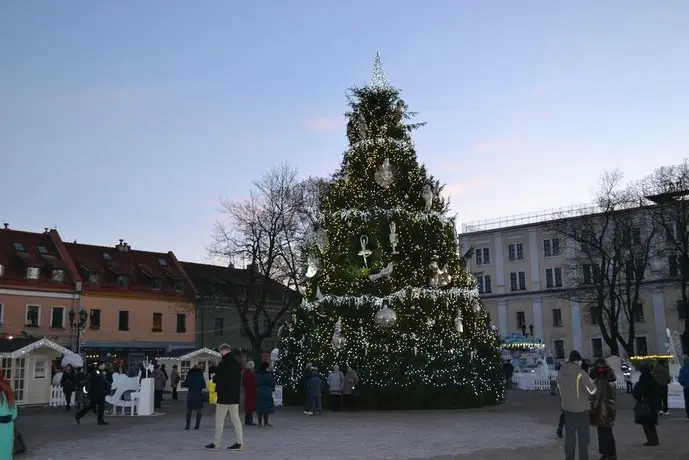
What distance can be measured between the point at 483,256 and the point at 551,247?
7.15 m

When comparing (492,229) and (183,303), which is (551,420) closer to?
(183,303)

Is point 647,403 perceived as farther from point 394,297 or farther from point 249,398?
point 394,297

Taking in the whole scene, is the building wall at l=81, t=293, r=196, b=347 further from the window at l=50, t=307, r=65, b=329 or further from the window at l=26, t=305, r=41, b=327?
the window at l=26, t=305, r=41, b=327

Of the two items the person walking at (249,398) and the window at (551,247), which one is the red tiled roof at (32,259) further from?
the window at (551,247)

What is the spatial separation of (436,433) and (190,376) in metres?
6.38

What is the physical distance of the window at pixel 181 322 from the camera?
58.6m

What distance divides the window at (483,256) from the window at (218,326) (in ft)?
89.0

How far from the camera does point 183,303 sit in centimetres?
5912

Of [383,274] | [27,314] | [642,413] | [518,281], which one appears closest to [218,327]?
[27,314]

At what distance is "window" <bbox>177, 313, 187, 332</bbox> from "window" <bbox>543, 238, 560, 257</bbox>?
33951 millimetres

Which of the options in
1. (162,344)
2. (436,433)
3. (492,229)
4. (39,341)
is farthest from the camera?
(492,229)

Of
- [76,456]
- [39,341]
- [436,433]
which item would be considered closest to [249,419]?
[436,433]

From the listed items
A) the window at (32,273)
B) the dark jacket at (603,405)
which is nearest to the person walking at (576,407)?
the dark jacket at (603,405)

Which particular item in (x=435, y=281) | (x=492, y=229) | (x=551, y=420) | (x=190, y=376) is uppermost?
(x=492, y=229)
